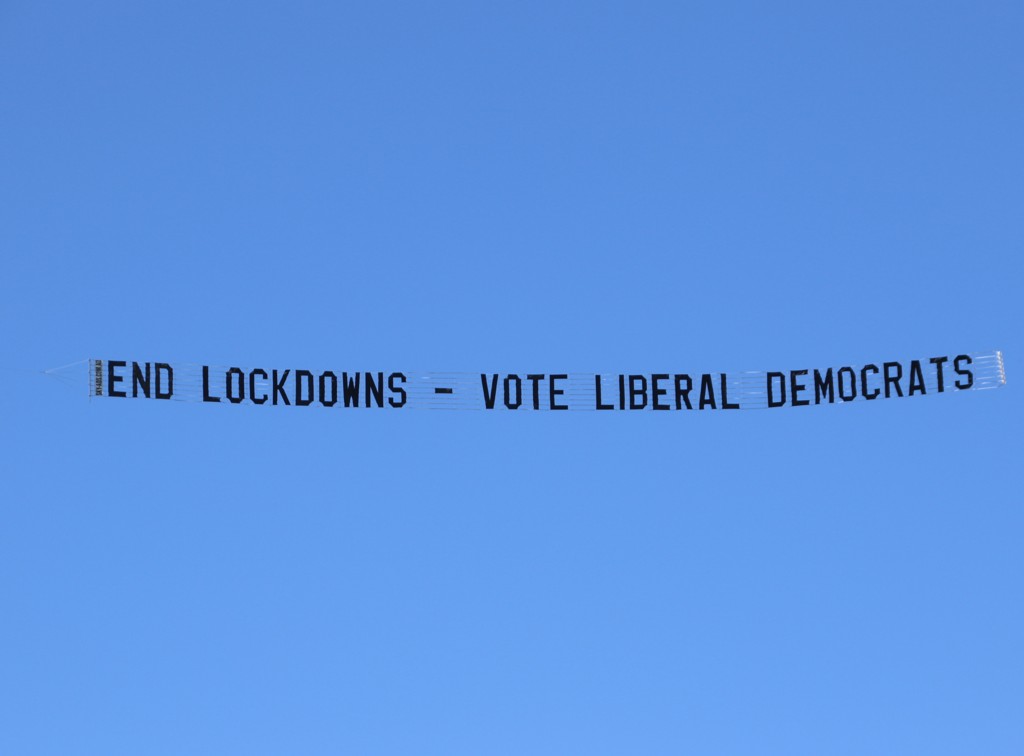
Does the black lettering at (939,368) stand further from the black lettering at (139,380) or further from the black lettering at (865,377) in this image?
the black lettering at (139,380)

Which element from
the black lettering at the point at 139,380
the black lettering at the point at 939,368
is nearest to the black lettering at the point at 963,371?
the black lettering at the point at 939,368

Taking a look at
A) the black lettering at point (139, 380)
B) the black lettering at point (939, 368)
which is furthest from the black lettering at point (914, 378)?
the black lettering at point (139, 380)

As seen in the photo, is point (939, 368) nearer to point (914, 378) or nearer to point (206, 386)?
point (914, 378)

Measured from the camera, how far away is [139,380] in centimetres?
4100

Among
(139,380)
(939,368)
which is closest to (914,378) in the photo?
(939,368)

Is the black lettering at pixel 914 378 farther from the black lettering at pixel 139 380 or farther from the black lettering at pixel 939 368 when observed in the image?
the black lettering at pixel 139 380

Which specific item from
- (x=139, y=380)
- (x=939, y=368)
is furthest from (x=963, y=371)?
(x=139, y=380)

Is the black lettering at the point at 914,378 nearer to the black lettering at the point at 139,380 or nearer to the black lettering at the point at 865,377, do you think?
the black lettering at the point at 865,377

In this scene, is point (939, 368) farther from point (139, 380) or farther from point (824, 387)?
point (139, 380)

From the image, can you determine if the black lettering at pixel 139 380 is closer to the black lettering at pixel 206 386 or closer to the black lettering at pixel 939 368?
the black lettering at pixel 206 386

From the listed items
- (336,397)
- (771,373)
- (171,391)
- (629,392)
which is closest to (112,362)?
(171,391)

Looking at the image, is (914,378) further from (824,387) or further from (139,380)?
(139,380)

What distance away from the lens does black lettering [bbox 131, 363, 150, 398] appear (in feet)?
134

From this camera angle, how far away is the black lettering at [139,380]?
134ft
